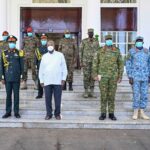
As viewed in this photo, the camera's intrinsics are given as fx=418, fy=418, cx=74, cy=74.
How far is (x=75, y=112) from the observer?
388 inches

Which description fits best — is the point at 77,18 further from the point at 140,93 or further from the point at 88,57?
the point at 140,93

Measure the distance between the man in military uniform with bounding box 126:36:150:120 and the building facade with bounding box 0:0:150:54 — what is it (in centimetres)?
494

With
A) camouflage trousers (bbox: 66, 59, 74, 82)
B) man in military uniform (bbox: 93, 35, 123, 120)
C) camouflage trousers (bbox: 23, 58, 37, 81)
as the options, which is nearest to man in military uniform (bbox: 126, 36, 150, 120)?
man in military uniform (bbox: 93, 35, 123, 120)

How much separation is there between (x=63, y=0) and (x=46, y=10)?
72cm

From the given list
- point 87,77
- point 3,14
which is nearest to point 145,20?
point 87,77

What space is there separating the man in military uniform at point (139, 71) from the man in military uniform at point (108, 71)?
0.29 m

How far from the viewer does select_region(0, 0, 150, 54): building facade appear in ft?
47.3

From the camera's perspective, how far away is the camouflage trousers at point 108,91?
909cm

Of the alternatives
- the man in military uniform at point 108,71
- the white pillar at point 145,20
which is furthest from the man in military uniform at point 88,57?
the white pillar at point 145,20

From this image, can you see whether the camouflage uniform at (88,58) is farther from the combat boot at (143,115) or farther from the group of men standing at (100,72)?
the combat boot at (143,115)

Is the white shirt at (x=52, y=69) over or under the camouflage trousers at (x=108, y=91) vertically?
over

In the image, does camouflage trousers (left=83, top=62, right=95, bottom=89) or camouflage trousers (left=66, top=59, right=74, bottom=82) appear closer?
camouflage trousers (left=83, top=62, right=95, bottom=89)

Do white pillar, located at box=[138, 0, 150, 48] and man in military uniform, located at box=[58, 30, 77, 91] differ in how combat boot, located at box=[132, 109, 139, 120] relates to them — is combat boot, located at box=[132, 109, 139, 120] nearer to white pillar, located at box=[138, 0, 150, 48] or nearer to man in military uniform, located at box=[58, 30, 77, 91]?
man in military uniform, located at box=[58, 30, 77, 91]

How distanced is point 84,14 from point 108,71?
6.22 m
